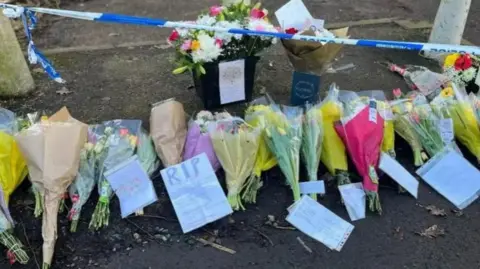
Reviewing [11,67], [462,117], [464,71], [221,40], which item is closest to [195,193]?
[221,40]

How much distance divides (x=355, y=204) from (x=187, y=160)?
1100 mm

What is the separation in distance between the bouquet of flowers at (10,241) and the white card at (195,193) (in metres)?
0.89

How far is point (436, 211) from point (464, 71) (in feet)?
4.96

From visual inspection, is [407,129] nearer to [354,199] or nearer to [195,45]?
[354,199]

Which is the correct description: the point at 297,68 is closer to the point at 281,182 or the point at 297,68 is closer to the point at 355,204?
the point at 281,182

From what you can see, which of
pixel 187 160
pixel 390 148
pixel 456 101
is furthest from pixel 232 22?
pixel 456 101

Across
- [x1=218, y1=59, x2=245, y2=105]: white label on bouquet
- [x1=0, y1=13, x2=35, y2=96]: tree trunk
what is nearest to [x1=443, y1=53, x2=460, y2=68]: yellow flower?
[x1=218, y1=59, x2=245, y2=105]: white label on bouquet

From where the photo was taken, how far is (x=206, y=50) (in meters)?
3.61

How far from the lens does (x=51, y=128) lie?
3.23 metres

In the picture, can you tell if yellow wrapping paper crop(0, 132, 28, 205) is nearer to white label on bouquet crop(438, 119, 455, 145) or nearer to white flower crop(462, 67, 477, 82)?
white label on bouquet crop(438, 119, 455, 145)

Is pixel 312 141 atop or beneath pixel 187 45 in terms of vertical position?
beneath

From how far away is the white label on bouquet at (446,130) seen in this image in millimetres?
3516

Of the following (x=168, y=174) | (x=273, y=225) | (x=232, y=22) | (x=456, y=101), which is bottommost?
(x=273, y=225)

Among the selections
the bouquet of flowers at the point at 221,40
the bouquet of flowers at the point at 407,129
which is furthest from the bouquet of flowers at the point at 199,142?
the bouquet of flowers at the point at 407,129
